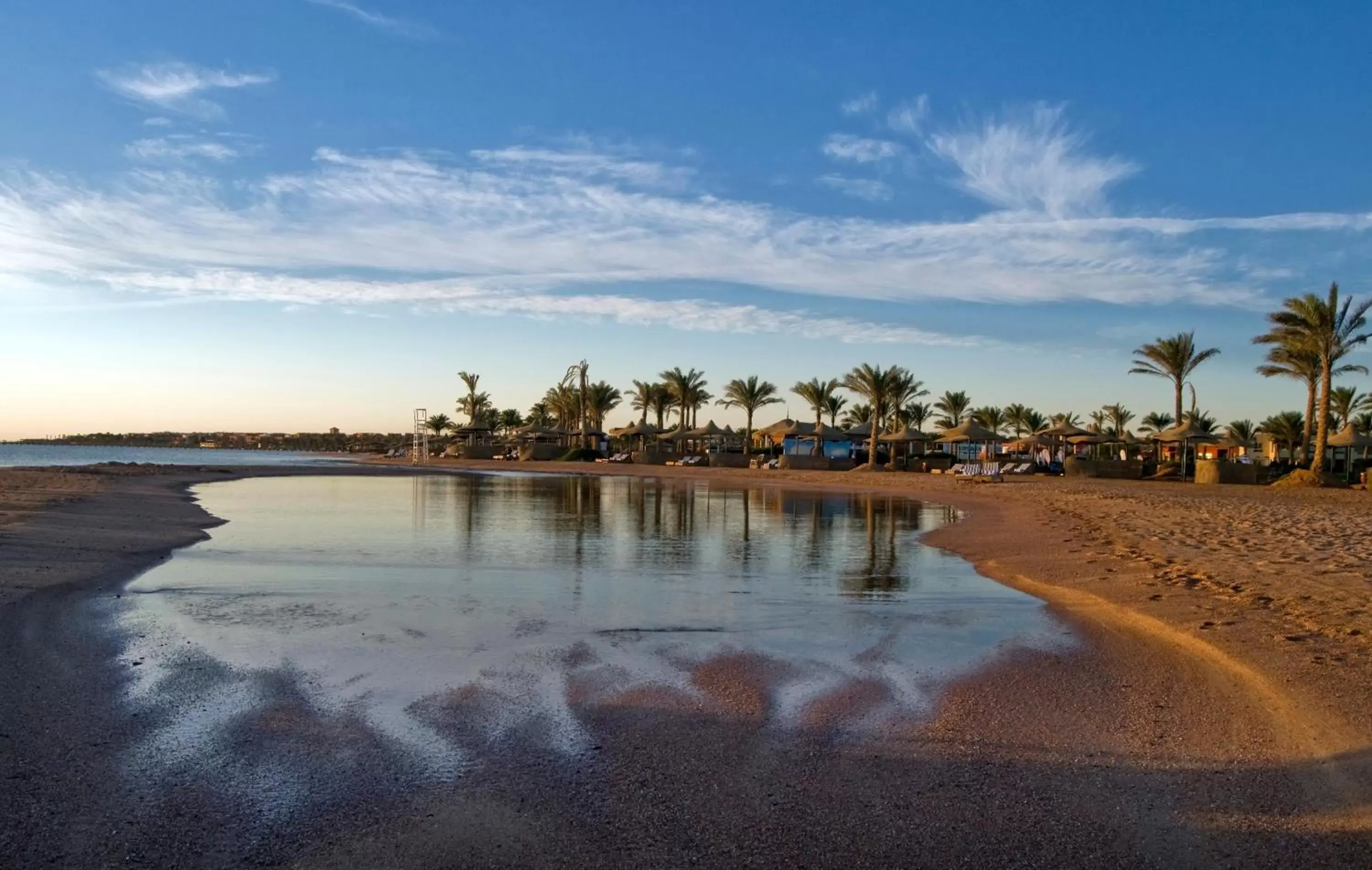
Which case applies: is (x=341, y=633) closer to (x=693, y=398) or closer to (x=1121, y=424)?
(x=693, y=398)

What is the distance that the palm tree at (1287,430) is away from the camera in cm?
6531

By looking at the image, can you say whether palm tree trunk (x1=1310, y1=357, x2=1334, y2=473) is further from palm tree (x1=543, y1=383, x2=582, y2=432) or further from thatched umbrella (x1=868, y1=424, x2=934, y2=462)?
palm tree (x1=543, y1=383, x2=582, y2=432)

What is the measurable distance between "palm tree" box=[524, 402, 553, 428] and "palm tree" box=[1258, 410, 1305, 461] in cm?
6091

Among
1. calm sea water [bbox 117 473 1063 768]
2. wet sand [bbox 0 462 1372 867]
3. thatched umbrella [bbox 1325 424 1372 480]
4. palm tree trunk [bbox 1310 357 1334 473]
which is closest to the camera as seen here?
wet sand [bbox 0 462 1372 867]

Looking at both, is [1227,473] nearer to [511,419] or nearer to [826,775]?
[826,775]

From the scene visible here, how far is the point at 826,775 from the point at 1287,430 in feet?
243

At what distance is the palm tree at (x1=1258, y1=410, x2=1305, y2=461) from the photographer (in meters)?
65.3

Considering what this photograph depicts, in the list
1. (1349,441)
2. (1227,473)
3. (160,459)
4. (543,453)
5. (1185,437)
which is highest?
(1185,437)

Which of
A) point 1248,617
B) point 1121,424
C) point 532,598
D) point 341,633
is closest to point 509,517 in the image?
point 532,598

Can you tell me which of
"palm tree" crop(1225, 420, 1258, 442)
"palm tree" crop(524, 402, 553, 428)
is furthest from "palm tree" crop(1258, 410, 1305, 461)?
"palm tree" crop(524, 402, 553, 428)

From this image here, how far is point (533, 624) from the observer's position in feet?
27.5

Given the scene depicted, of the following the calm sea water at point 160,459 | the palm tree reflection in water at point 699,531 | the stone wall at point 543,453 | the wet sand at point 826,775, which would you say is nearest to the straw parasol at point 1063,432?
the palm tree reflection in water at point 699,531

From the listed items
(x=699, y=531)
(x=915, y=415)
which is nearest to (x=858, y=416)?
(x=915, y=415)

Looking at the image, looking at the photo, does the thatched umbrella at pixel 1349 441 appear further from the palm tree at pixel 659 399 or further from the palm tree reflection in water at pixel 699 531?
the palm tree at pixel 659 399
